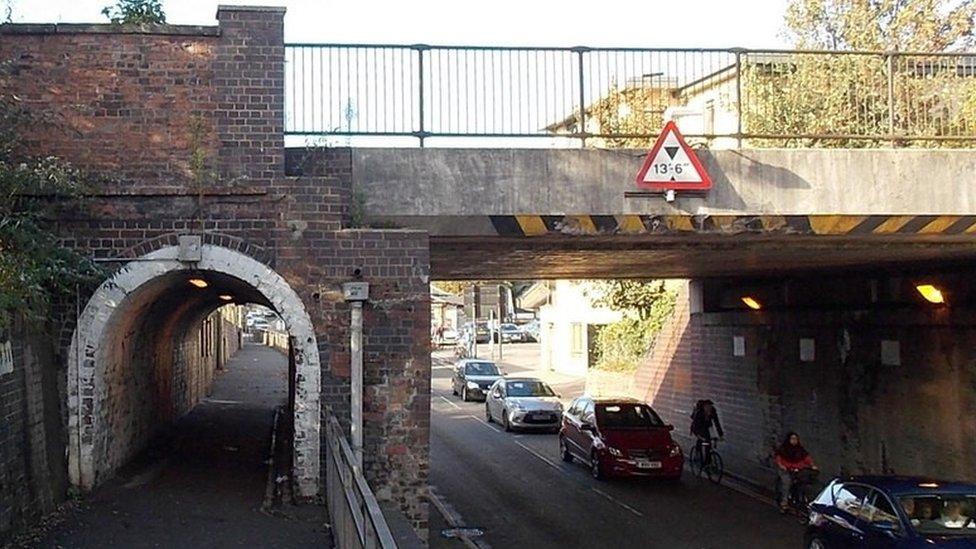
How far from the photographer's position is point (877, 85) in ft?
52.3

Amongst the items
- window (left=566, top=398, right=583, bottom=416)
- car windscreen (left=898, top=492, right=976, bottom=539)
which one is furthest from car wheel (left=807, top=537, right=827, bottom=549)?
window (left=566, top=398, right=583, bottom=416)

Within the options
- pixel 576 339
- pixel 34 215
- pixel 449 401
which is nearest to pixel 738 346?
pixel 34 215

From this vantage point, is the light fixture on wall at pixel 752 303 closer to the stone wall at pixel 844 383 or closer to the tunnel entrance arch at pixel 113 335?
the stone wall at pixel 844 383

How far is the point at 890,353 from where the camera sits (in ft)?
61.1

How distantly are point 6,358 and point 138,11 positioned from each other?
18.3 feet

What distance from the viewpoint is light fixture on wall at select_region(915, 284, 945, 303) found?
17172mm

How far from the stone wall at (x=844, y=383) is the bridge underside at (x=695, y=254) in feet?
3.72

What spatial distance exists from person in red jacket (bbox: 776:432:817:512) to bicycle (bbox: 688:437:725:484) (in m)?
3.76

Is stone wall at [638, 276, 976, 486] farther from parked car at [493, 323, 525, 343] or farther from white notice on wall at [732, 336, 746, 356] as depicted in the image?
parked car at [493, 323, 525, 343]

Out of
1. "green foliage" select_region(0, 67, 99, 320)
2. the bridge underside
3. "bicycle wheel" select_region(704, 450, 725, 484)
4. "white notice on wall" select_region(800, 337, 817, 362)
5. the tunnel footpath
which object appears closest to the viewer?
the tunnel footpath

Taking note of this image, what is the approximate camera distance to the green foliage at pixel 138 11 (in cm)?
1335

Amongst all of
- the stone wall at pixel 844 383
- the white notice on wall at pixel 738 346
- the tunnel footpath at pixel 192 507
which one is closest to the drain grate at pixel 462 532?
the tunnel footpath at pixel 192 507

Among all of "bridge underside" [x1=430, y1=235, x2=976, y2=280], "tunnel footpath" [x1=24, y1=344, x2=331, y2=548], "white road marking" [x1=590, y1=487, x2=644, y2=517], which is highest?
"bridge underside" [x1=430, y1=235, x2=976, y2=280]

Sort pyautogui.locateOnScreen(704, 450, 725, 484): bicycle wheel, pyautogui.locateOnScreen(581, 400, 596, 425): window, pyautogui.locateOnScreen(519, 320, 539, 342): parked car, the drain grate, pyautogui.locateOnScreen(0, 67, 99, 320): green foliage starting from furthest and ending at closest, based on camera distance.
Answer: pyautogui.locateOnScreen(519, 320, 539, 342): parked car
pyautogui.locateOnScreen(581, 400, 596, 425): window
pyautogui.locateOnScreen(704, 450, 725, 484): bicycle wheel
the drain grate
pyautogui.locateOnScreen(0, 67, 99, 320): green foliage
